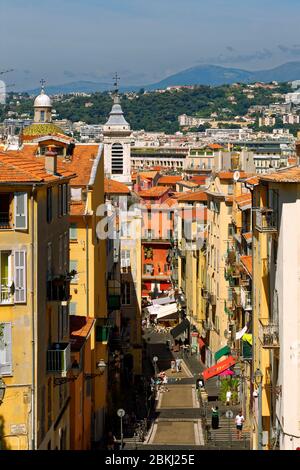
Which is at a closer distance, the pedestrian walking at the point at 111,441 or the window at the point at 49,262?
the window at the point at 49,262

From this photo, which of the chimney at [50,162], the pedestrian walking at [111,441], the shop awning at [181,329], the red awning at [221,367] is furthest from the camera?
the shop awning at [181,329]

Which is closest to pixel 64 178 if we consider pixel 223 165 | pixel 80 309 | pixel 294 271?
pixel 294 271

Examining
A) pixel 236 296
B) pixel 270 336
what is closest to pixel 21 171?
pixel 270 336

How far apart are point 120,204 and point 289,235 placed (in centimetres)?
4698

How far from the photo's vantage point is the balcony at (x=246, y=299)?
4831 cm

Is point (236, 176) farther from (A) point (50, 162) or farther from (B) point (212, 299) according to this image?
(A) point (50, 162)

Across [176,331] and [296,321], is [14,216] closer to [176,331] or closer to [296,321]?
[296,321]

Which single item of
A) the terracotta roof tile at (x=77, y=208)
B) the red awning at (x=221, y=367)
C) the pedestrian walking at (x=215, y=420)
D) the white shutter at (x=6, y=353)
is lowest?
the pedestrian walking at (x=215, y=420)

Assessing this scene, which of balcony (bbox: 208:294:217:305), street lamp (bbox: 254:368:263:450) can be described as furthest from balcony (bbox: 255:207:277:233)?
balcony (bbox: 208:294:217:305)

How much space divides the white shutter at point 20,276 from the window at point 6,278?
14cm

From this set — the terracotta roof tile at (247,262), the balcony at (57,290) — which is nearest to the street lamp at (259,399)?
the balcony at (57,290)

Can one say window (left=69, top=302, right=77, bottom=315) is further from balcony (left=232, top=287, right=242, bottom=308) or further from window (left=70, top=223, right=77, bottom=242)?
balcony (left=232, top=287, right=242, bottom=308)

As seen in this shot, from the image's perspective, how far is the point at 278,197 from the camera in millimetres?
31219

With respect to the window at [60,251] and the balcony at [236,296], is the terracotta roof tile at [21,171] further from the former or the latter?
the balcony at [236,296]
